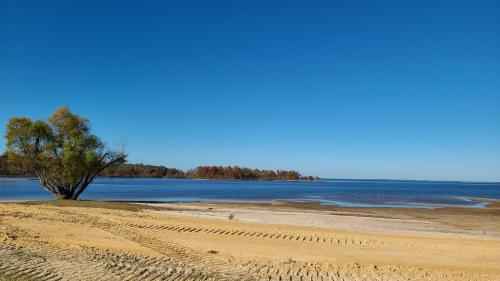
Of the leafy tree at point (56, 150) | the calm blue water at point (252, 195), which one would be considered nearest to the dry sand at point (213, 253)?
the leafy tree at point (56, 150)

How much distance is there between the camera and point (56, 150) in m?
40.8

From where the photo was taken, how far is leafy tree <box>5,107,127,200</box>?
1563 inches

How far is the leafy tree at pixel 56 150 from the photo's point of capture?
3969 centimetres

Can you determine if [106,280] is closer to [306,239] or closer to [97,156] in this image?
[306,239]

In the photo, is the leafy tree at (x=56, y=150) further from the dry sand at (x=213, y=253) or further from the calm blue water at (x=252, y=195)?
the dry sand at (x=213, y=253)

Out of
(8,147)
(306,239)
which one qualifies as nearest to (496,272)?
(306,239)

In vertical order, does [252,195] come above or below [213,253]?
above

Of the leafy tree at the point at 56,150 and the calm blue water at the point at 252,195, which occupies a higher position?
the leafy tree at the point at 56,150

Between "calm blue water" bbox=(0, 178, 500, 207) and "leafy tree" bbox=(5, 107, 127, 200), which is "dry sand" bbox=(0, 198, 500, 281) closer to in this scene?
"leafy tree" bbox=(5, 107, 127, 200)

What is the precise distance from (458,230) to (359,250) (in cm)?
1245

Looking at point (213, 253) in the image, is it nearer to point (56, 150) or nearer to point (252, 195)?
point (56, 150)

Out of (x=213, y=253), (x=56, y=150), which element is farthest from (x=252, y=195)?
(x=213, y=253)

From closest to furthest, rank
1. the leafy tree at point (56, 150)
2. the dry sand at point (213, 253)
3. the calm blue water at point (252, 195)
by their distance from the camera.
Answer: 1. the dry sand at point (213, 253)
2. the leafy tree at point (56, 150)
3. the calm blue water at point (252, 195)

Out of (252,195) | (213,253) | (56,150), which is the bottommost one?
(213,253)
